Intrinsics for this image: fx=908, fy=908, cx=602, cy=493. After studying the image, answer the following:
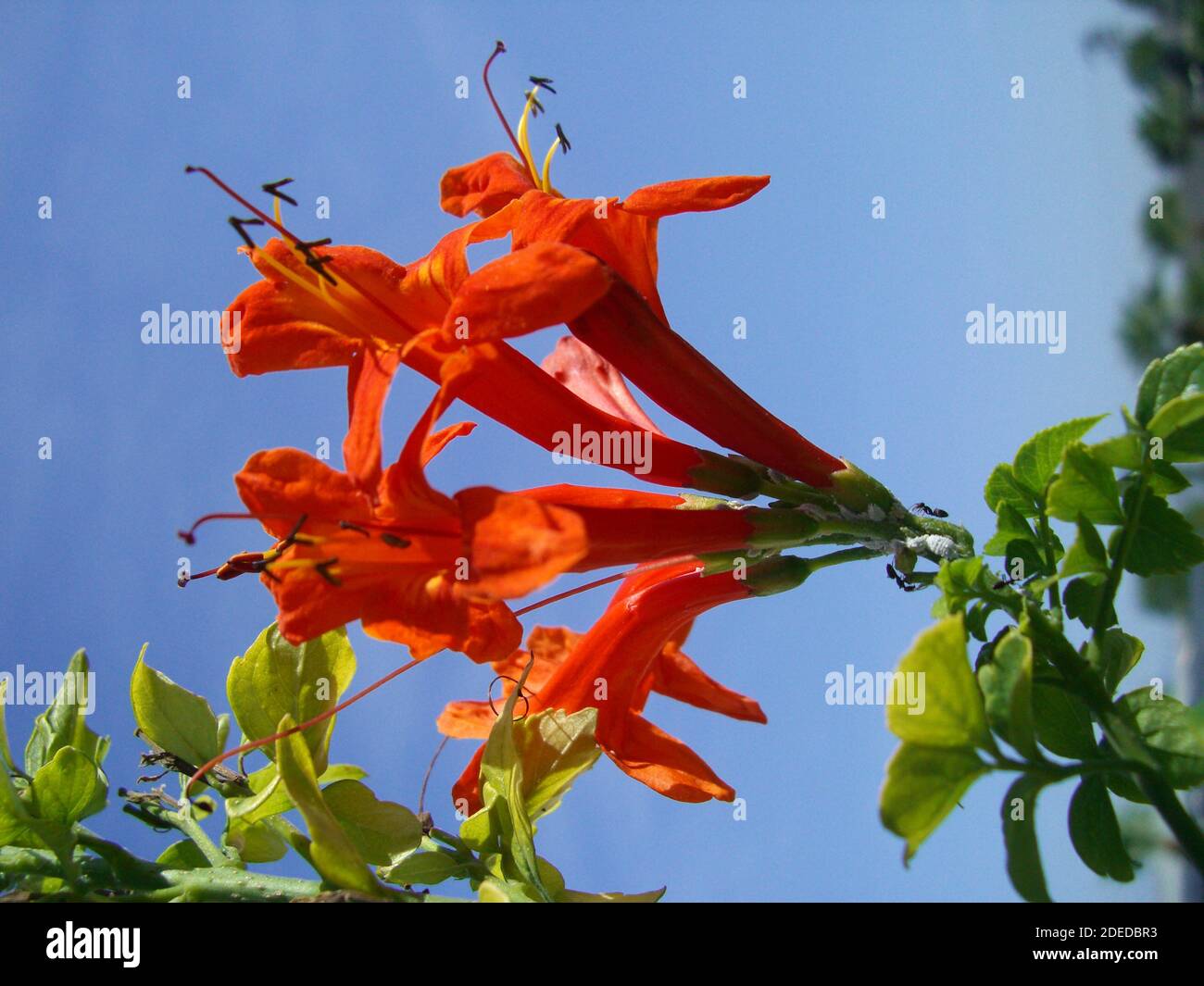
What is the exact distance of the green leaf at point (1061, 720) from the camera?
2.76ft

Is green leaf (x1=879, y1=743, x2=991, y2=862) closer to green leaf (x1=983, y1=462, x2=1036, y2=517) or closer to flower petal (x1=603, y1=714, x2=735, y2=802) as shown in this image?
green leaf (x1=983, y1=462, x2=1036, y2=517)

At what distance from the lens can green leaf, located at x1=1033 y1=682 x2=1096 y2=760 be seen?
0.84 meters

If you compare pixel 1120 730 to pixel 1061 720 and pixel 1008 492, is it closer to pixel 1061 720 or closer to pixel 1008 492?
pixel 1061 720

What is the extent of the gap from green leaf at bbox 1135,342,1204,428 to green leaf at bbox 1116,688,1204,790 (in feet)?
0.86

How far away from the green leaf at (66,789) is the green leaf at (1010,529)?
93 cm

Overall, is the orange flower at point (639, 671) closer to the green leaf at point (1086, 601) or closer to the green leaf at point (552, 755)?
the green leaf at point (552, 755)

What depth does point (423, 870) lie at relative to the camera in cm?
85

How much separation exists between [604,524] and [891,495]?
1.20 ft

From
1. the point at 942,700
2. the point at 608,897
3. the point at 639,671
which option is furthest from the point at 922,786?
the point at 639,671

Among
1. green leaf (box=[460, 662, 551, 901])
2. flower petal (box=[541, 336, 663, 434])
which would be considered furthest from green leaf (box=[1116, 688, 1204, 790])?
flower petal (box=[541, 336, 663, 434])

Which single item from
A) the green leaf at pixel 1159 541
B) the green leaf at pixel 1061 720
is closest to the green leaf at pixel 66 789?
the green leaf at pixel 1061 720
